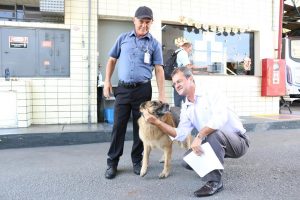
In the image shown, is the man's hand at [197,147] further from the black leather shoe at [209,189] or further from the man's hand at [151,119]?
the man's hand at [151,119]

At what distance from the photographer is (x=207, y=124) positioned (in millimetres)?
3625

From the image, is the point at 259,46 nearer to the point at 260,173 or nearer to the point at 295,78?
the point at 295,78

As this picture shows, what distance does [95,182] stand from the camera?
4.12m

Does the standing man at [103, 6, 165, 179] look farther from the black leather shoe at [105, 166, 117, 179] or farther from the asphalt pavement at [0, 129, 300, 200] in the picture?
the asphalt pavement at [0, 129, 300, 200]

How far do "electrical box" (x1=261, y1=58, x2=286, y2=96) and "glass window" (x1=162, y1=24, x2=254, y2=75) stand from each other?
469 mm

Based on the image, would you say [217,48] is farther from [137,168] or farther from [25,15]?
[137,168]

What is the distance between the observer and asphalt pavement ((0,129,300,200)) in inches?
146

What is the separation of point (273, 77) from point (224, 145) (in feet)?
20.2

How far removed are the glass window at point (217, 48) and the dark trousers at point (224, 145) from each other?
483cm

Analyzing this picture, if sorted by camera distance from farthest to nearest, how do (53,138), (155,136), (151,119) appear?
(53,138) < (155,136) < (151,119)

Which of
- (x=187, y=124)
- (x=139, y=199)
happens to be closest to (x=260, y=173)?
(x=187, y=124)

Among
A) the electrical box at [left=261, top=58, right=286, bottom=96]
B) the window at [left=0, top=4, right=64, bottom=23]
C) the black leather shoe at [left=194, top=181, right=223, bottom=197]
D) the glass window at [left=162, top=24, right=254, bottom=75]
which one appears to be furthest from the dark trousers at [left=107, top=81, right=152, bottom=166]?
the electrical box at [left=261, top=58, right=286, bottom=96]

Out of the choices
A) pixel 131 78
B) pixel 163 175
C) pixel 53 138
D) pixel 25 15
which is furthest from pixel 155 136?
pixel 25 15

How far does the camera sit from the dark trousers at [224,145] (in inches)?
145
